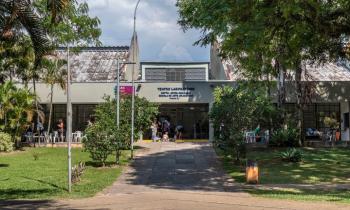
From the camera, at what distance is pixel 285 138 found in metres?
30.3

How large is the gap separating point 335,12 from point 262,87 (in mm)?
16590

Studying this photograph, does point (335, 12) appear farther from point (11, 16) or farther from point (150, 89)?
point (150, 89)

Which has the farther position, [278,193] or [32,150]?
[32,150]

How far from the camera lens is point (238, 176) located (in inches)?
793

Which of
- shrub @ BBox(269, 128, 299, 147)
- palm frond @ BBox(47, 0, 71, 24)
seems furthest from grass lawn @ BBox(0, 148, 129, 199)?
shrub @ BBox(269, 128, 299, 147)

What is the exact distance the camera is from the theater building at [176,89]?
39.2m

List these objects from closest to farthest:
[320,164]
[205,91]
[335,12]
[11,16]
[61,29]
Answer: [11,16]
[335,12]
[320,164]
[61,29]
[205,91]

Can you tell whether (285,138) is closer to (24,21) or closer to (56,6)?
(24,21)

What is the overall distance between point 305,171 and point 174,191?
789 centimetres

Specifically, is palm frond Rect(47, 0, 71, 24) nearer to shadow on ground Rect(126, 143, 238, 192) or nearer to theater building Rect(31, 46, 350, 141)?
shadow on ground Rect(126, 143, 238, 192)

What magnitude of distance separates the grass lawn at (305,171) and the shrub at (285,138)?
1.18m

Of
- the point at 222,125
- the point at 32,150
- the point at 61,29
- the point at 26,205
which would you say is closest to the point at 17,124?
the point at 32,150

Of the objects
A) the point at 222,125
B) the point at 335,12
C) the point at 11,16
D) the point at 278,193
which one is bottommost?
the point at 278,193

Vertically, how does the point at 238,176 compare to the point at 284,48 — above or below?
below
